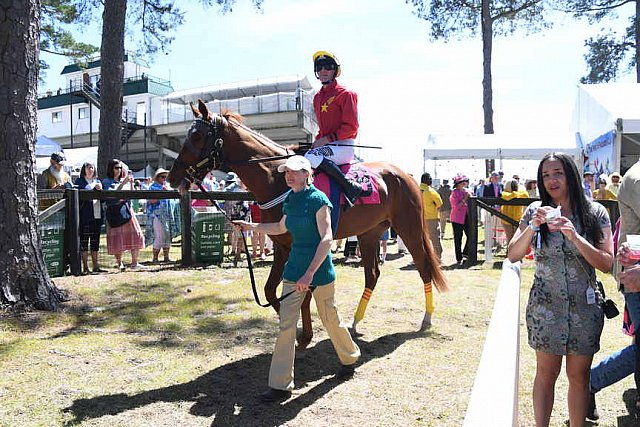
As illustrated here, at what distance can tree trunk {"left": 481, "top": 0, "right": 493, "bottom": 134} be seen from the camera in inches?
862

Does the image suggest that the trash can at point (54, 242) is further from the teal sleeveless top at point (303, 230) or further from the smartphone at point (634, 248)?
the smartphone at point (634, 248)

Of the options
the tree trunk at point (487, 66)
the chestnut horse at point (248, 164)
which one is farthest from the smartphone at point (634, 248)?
the tree trunk at point (487, 66)

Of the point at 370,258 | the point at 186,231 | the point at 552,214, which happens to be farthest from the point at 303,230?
the point at 186,231

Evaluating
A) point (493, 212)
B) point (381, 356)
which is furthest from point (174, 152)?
point (381, 356)

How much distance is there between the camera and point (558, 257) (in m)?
3.09

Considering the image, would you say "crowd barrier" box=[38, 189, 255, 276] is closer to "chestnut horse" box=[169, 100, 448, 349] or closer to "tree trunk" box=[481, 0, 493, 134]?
"chestnut horse" box=[169, 100, 448, 349]

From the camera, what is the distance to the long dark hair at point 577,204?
3041 mm

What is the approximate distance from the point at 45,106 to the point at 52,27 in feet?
100

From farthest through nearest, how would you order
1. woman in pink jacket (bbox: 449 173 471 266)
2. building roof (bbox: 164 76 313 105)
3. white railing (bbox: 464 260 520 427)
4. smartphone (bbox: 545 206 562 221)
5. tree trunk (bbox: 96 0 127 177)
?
building roof (bbox: 164 76 313 105)
tree trunk (bbox: 96 0 127 177)
woman in pink jacket (bbox: 449 173 471 266)
smartphone (bbox: 545 206 562 221)
white railing (bbox: 464 260 520 427)

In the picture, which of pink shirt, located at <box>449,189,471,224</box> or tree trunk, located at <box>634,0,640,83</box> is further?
tree trunk, located at <box>634,0,640,83</box>

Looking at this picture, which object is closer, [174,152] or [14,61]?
[14,61]

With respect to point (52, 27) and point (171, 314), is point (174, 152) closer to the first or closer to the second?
point (52, 27)

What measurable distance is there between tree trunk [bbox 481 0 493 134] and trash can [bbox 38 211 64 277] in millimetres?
18319

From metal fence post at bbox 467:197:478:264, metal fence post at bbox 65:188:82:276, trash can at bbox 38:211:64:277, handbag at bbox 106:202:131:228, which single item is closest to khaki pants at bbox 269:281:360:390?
trash can at bbox 38:211:64:277
